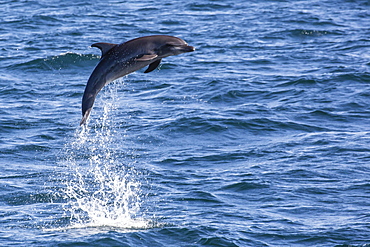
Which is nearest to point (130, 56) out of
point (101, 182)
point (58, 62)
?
point (101, 182)

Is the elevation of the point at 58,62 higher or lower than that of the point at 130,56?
lower

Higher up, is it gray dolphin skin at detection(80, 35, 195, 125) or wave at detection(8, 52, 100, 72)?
gray dolphin skin at detection(80, 35, 195, 125)

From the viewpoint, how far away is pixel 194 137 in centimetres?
1658

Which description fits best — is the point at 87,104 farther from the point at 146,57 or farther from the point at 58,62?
the point at 58,62

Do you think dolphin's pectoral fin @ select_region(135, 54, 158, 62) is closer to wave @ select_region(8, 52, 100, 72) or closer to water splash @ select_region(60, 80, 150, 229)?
water splash @ select_region(60, 80, 150, 229)

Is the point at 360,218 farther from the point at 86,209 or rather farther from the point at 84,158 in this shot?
the point at 84,158

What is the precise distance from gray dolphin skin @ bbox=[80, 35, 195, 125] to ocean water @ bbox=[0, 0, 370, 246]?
8.47ft

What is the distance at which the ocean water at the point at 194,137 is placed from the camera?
11984 millimetres

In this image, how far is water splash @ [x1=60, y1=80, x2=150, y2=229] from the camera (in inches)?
488

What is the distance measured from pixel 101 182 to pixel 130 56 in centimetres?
482

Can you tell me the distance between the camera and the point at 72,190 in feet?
44.6

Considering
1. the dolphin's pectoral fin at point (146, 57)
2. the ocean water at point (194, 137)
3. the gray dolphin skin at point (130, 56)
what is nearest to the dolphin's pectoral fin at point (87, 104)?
the gray dolphin skin at point (130, 56)

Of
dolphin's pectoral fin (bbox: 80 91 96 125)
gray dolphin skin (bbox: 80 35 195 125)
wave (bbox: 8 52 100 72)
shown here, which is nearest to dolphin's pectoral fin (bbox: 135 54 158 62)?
gray dolphin skin (bbox: 80 35 195 125)

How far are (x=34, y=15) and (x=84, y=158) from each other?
46.2 feet
